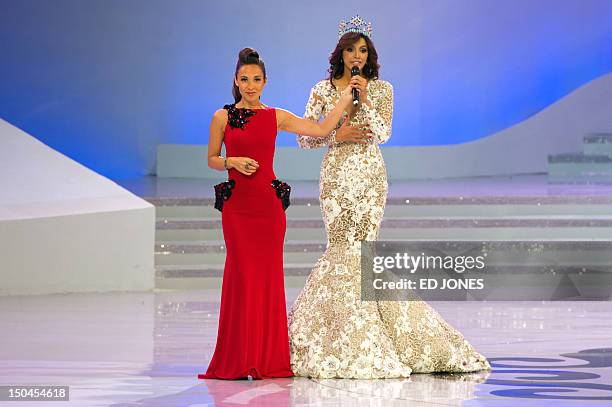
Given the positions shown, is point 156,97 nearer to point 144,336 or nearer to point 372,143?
point 144,336

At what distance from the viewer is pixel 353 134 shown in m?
5.38

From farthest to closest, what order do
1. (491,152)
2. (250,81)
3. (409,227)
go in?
1. (491,152)
2. (409,227)
3. (250,81)

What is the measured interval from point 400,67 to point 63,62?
3939 millimetres

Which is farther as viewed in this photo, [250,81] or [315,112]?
[315,112]

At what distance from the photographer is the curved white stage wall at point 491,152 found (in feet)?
44.3

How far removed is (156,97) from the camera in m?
14.5

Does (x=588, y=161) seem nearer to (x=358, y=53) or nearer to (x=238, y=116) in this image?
(x=358, y=53)

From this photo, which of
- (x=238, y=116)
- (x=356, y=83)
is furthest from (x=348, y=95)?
(x=238, y=116)

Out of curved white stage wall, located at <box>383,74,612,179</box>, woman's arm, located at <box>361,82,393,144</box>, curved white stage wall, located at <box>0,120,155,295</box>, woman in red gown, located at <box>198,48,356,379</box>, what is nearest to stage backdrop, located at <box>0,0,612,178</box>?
curved white stage wall, located at <box>383,74,612,179</box>

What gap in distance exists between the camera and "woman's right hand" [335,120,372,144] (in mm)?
5379

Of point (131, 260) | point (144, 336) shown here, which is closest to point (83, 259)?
point (131, 260)

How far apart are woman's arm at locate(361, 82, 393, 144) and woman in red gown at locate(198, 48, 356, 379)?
190 millimetres

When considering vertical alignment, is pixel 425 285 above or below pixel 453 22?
below

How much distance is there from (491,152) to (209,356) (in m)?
8.72
